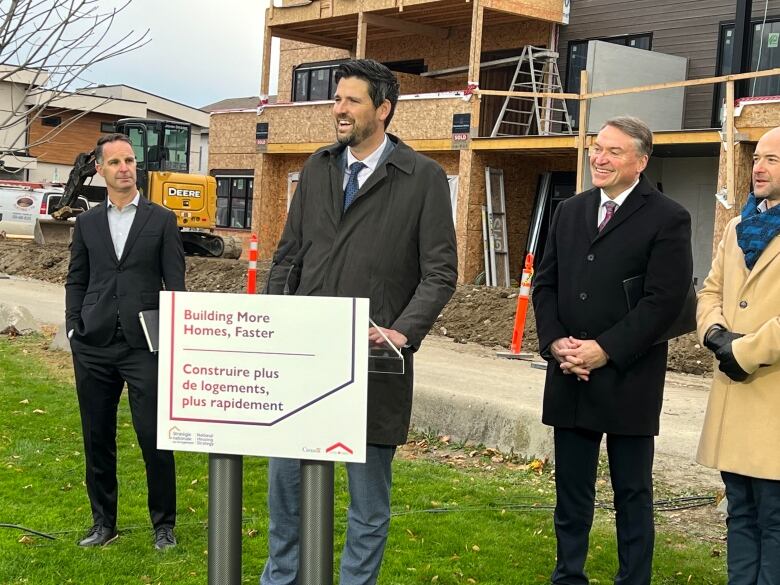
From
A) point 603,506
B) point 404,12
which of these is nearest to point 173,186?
point 404,12

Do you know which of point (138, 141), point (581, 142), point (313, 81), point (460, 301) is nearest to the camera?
point (460, 301)

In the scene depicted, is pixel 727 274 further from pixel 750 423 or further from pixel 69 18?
pixel 69 18

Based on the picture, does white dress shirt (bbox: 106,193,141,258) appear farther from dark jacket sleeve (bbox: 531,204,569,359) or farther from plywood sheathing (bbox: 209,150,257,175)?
plywood sheathing (bbox: 209,150,257,175)

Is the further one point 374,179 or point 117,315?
point 117,315

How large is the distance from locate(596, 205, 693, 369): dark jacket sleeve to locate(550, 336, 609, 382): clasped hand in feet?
0.14

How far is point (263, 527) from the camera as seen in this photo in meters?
6.80

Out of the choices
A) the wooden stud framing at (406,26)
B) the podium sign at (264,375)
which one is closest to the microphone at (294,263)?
the podium sign at (264,375)

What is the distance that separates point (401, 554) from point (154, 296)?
1.97m

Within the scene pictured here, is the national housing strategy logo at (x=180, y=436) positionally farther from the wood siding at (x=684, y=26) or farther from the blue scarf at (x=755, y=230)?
the wood siding at (x=684, y=26)

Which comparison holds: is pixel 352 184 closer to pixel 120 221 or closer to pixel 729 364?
pixel 729 364

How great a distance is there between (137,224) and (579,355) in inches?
100

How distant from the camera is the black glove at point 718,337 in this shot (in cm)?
487

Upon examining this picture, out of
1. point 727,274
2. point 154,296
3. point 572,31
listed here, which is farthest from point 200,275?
point 727,274

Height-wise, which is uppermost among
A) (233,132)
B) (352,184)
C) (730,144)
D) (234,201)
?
(233,132)
